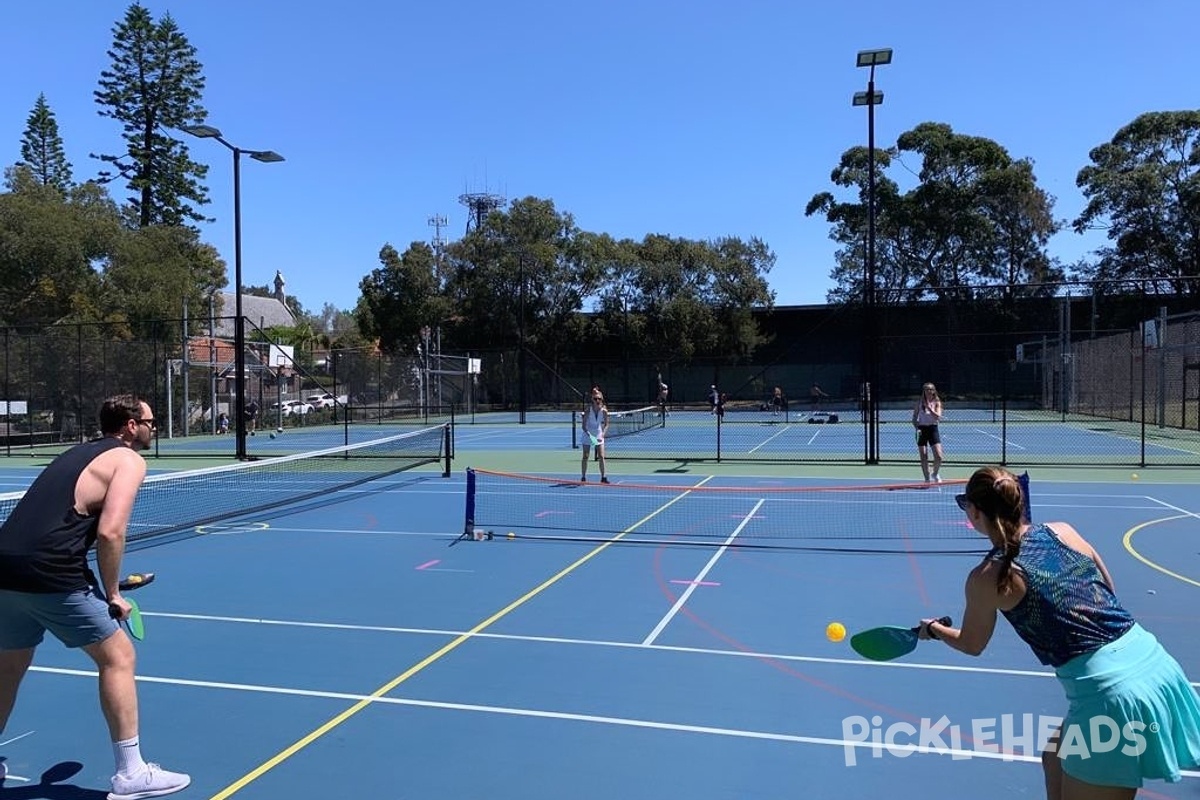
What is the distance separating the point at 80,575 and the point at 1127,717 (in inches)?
151

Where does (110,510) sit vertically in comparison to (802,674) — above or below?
above

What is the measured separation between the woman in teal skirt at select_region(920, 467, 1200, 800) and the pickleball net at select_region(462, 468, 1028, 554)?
521 centimetres

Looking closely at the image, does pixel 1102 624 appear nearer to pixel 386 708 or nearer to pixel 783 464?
pixel 386 708

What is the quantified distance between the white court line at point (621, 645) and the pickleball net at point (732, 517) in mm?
2362

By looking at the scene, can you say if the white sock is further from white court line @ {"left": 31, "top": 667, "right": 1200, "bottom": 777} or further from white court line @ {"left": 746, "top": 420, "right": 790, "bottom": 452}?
white court line @ {"left": 746, "top": 420, "right": 790, "bottom": 452}

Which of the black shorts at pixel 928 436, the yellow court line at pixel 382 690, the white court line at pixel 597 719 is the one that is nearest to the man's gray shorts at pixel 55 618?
the yellow court line at pixel 382 690

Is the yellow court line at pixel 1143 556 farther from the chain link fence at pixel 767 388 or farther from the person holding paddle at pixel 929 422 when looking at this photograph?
the chain link fence at pixel 767 388

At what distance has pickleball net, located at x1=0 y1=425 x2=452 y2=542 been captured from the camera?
11.8 metres

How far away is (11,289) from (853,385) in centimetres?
3778

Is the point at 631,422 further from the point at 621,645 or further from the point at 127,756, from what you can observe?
the point at 127,756

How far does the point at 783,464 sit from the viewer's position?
19.8 meters

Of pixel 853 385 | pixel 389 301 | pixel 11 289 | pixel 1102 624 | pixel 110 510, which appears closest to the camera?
pixel 1102 624

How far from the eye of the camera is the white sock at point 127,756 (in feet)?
12.8

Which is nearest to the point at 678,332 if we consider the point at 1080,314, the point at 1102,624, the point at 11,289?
the point at 1080,314
